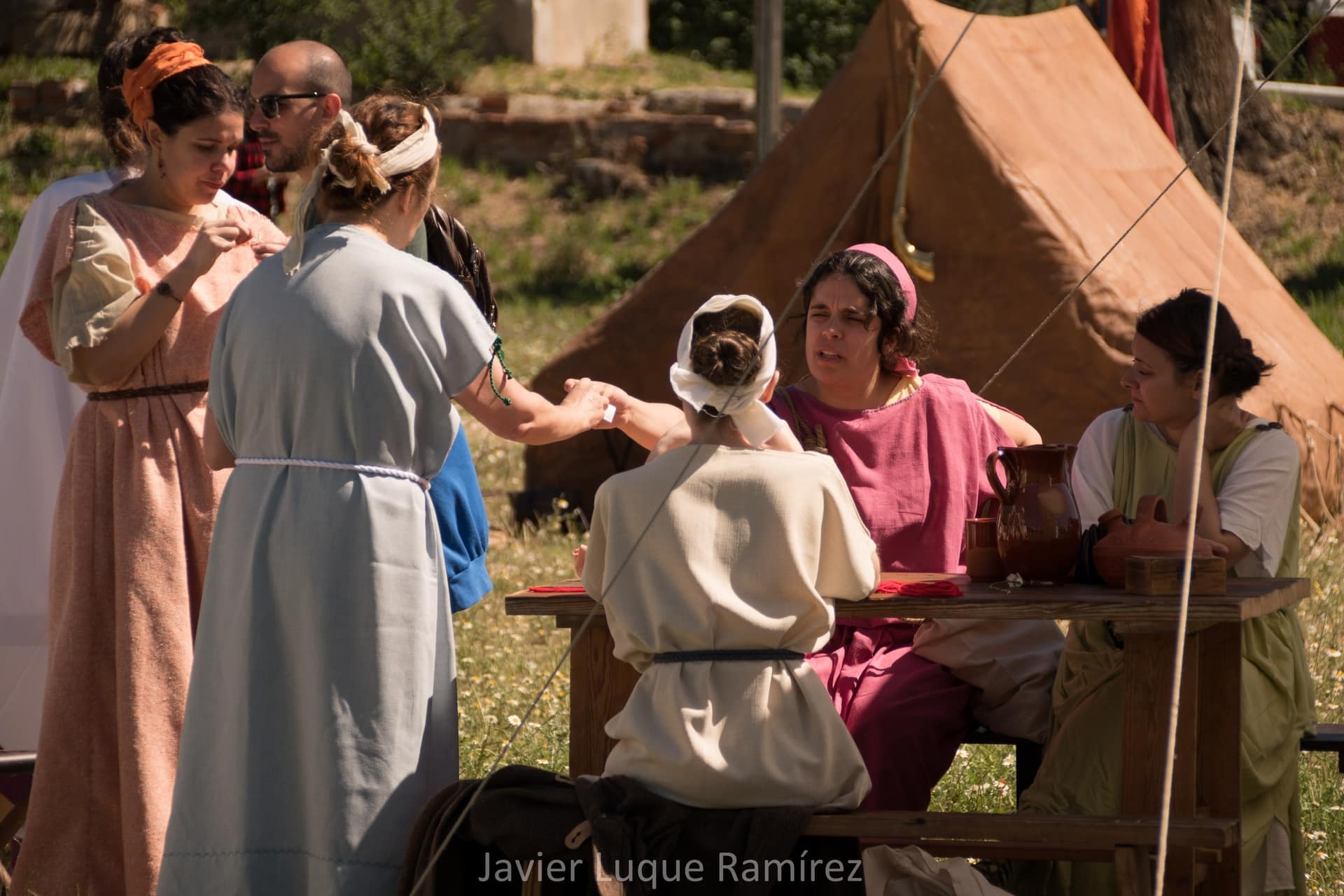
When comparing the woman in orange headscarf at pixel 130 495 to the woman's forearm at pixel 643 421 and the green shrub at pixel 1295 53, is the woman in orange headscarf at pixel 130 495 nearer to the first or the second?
the woman's forearm at pixel 643 421

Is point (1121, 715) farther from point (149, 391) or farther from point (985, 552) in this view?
point (149, 391)

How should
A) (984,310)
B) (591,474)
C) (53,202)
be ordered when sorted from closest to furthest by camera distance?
1. (53,202)
2. (984,310)
3. (591,474)

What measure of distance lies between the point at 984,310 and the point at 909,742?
3597 mm

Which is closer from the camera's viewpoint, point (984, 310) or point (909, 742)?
point (909, 742)

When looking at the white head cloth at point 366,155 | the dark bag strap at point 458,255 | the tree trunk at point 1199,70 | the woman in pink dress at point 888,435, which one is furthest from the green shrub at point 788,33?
the white head cloth at point 366,155

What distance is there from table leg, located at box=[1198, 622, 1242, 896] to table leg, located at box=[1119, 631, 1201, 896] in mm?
147

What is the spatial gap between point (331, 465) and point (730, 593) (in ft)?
2.33

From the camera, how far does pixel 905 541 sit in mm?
3451

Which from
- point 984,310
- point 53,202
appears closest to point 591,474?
point 984,310

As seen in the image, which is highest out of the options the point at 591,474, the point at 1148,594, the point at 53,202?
the point at 53,202

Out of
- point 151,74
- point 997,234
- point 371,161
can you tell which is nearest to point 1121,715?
point 371,161

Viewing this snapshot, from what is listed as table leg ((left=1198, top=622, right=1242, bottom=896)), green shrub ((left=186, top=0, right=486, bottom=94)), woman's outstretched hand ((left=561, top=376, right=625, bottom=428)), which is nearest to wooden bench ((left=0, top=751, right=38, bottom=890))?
woman's outstretched hand ((left=561, top=376, right=625, bottom=428))

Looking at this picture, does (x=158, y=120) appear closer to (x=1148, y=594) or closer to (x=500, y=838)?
(x=500, y=838)

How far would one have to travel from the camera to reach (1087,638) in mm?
3225
